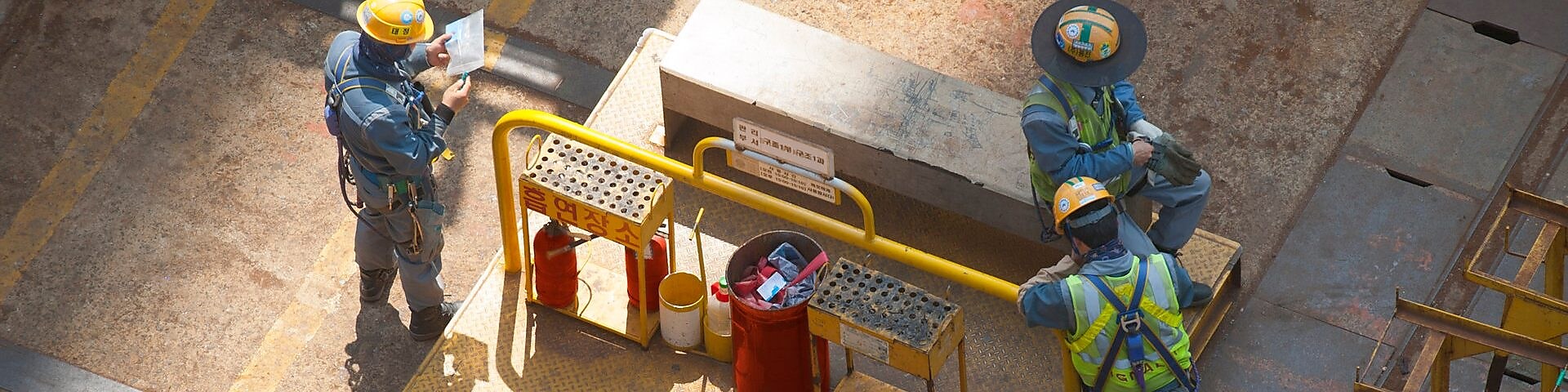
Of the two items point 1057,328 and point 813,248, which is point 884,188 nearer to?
point 813,248

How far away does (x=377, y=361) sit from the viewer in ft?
25.9

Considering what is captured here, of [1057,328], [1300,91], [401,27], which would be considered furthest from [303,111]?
[1300,91]

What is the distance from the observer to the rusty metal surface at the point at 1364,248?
7.91 metres

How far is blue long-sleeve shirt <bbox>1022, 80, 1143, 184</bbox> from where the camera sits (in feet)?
21.9

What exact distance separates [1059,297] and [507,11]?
459cm

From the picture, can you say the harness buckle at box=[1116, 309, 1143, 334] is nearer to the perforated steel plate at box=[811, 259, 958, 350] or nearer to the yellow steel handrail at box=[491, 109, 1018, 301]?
the yellow steel handrail at box=[491, 109, 1018, 301]

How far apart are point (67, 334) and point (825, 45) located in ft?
13.1

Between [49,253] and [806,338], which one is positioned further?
[49,253]

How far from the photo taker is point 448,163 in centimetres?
872

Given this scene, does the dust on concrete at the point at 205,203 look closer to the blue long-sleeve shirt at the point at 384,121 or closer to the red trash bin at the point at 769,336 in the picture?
the blue long-sleeve shirt at the point at 384,121

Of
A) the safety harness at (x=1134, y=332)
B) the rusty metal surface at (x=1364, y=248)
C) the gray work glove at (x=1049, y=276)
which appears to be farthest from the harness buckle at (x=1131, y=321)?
the rusty metal surface at (x=1364, y=248)

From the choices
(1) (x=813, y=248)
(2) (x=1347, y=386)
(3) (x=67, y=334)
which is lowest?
(3) (x=67, y=334)

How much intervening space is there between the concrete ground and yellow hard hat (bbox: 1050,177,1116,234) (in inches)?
48.7

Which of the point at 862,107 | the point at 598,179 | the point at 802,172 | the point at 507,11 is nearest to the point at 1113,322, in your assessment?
the point at 802,172
